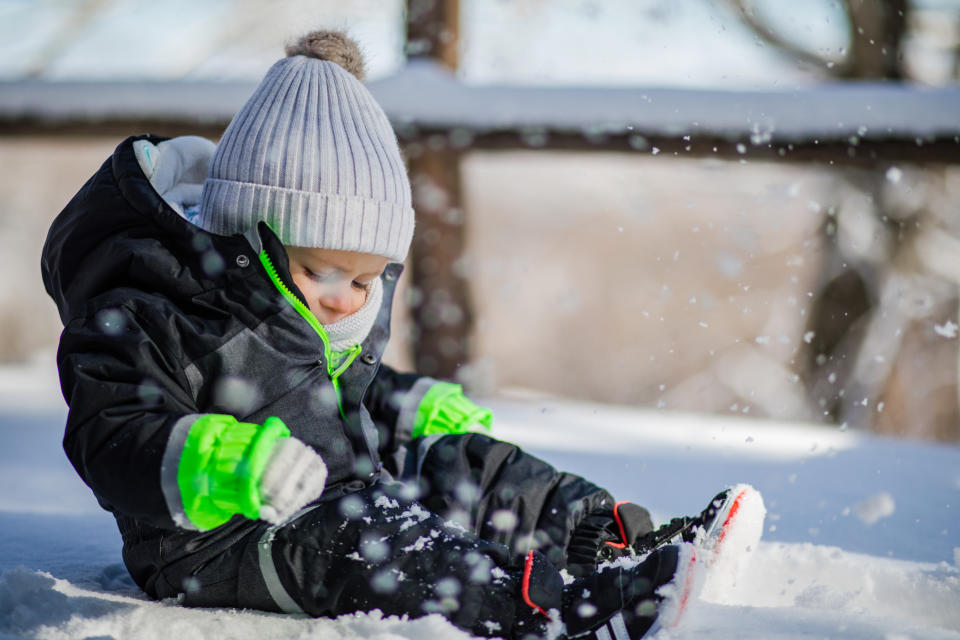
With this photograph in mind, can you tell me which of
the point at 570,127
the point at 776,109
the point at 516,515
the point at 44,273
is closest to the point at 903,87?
the point at 776,109

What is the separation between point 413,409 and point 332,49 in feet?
1.62

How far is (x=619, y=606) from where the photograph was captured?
75cm

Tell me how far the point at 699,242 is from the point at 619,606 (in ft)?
23.3

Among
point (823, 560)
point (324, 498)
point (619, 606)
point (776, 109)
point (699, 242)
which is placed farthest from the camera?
point (699, 242)

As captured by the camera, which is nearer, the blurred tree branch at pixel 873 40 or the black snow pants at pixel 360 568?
the black snow pants at pixel 360 568

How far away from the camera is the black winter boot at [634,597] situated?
2.40 feet

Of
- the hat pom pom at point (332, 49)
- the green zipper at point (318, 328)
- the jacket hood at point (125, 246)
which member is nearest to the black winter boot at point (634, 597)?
the green zipper at point (318, 328)

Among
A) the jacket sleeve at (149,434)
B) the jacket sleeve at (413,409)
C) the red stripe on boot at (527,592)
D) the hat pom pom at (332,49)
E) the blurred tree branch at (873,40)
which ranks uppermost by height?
the blurred tree branch at (873,40)

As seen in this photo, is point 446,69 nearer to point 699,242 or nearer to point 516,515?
point 516,515

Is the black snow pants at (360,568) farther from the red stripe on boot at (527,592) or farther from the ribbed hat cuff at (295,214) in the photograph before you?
the ribbed hat cuff at (295,214)

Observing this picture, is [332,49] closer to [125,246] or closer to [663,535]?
[125,246]

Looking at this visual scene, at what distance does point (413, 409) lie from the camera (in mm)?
1171

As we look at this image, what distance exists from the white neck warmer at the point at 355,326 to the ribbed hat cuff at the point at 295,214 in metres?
0.09

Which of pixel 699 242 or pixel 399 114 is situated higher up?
pixel 399 114
